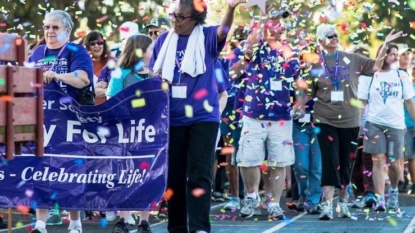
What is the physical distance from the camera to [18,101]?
7703 mm

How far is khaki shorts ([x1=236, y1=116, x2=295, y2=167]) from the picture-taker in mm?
14719

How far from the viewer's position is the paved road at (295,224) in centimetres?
1284

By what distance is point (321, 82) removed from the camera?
14859 mm

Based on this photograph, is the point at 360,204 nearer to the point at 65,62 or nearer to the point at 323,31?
the point at 323,31

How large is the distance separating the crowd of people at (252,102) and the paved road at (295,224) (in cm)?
29

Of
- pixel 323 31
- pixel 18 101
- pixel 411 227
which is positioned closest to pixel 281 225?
pixel 411 227

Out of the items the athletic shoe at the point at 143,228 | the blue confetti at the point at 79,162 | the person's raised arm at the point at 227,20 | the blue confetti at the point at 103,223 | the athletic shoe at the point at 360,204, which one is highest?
the person's raised arm at the point at 227,20

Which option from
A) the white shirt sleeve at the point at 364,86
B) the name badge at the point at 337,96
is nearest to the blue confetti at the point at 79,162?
the name badge at the point at 337,96

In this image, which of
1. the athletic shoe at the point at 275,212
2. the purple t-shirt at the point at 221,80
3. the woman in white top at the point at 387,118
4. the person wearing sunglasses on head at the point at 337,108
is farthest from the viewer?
the woman in white top at the point at 387,118

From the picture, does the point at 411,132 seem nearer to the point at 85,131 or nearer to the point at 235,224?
the point at 235,224

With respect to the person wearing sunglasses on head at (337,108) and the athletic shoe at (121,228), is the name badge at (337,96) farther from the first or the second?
the athletic shoe at (121,228)

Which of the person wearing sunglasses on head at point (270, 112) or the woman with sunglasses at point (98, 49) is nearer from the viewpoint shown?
the person wearing sunglasses on head at point (270, 112)

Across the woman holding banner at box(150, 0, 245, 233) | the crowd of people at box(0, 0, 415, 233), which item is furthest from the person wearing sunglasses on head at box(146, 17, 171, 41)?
the woman holding banner at box(150, 0, 245, 233)

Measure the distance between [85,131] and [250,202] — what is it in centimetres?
441
